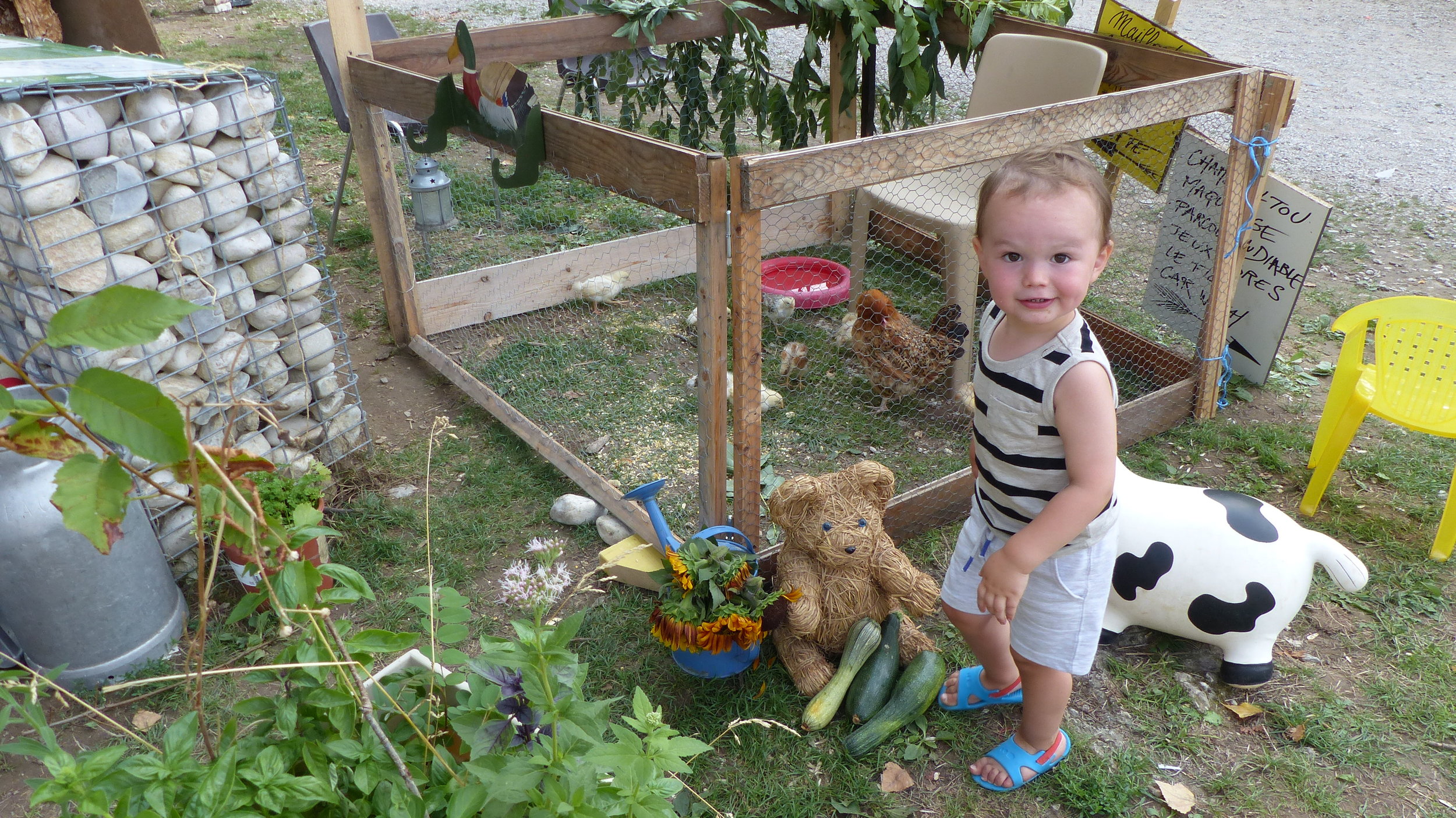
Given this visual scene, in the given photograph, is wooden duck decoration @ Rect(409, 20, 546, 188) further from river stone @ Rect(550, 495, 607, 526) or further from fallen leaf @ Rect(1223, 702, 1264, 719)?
fallen leaf @ Rect(1223, 702, 1264, 719)

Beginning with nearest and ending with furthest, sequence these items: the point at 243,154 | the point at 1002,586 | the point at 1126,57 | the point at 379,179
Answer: the point at 1002,586 < the point at 243,154 < the point at 1126,57 < the point at 379,179

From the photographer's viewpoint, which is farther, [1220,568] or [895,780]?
[1220,568]

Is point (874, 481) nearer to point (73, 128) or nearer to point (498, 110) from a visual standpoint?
point (498, 110)

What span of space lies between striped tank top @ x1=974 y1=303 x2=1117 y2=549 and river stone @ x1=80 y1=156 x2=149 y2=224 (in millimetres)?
2044

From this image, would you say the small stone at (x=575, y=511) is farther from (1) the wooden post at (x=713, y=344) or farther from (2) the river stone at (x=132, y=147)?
(2) the river stone at (x=132, y=147)

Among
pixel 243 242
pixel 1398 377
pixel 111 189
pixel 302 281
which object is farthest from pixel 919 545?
pixel 111 189

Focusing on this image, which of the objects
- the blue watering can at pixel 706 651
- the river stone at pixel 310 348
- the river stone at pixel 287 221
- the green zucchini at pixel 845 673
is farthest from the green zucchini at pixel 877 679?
the river stone at pixel 287 221

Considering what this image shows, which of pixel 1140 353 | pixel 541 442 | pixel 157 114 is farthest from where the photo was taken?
pixel 1140 353

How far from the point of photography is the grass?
199 cm

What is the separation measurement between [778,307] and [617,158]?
61.2 inches

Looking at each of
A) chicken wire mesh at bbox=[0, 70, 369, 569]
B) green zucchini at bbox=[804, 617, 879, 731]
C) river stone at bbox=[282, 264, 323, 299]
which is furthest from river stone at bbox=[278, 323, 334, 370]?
green zucchini at bbox=[804, 617, 879, 731]

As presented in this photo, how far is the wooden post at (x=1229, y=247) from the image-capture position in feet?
8.91

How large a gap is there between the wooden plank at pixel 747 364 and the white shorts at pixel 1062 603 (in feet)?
1.92

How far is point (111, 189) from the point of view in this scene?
218 cm
